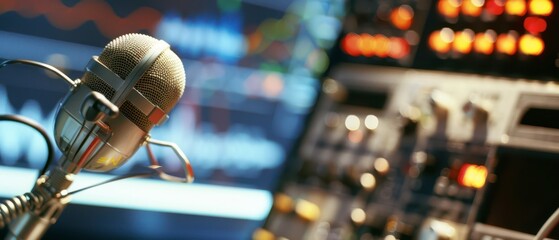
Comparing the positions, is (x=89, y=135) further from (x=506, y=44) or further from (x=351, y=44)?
(x=351, y=44)

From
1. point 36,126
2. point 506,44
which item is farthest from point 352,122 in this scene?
point 36,126

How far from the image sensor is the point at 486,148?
2.25 m

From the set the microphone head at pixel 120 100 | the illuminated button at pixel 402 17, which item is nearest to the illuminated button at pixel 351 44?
the illuminated button at pixel 402 17

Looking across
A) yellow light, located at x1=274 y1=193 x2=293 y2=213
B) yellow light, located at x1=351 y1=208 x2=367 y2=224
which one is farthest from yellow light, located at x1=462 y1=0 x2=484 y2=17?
yellow light, located at x1=274 y1=193 x2=293 y2=213

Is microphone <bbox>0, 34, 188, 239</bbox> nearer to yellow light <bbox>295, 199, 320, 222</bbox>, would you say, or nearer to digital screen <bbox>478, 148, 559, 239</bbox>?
digital screen <bbox>478, 148, 559, 239</bbox>

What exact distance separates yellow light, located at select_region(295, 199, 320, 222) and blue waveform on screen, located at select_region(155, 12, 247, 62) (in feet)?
5.25

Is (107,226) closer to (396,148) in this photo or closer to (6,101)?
(6,101)

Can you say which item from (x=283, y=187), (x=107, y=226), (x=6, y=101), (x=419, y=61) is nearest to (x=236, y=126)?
(x=107, y=226)

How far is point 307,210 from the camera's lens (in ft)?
8.77

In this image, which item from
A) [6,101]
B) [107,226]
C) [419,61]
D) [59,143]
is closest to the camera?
[59,143]

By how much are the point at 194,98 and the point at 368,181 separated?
188cm

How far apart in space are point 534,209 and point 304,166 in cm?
91

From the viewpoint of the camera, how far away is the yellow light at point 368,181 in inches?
99.1

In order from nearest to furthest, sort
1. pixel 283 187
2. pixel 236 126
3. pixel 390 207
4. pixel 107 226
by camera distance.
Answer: pixel 390 207, pixel 283 187, pixel 107 226, pixel 236 126
